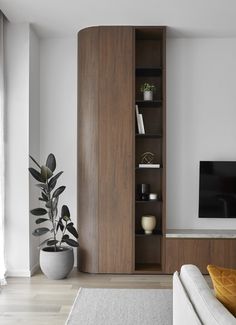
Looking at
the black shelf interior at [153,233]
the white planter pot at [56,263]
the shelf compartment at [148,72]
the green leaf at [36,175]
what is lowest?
the white planter pot at [56,263]

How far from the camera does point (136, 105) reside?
4574mm

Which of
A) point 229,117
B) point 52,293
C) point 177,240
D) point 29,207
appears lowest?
point 52,293

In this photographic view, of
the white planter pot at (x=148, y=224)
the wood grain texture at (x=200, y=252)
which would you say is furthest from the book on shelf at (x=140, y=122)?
the wood grain texture at (x=200, y=252)

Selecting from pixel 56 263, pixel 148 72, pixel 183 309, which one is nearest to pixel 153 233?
pixel 56 263

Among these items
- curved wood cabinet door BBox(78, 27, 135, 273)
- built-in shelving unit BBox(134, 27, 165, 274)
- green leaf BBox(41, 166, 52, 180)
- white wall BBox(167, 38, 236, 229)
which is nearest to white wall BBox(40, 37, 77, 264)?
curved wood cabinet door BBox(78, 27, 135, 273)

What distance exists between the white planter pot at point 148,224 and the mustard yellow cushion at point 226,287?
2.77 m

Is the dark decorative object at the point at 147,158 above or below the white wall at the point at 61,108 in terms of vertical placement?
below

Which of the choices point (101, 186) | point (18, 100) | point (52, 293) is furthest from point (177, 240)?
point (18, 100)

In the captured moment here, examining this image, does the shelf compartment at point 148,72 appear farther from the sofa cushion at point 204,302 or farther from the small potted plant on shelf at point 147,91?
the sofa cushion at point 204,302

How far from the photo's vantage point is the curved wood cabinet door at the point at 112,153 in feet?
14.7

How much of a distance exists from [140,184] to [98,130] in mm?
829

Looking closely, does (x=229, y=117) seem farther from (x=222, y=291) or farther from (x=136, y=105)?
(x=222, y=291)

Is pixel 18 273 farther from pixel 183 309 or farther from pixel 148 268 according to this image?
pixel 183 309

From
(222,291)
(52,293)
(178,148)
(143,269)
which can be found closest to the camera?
(222,291)
